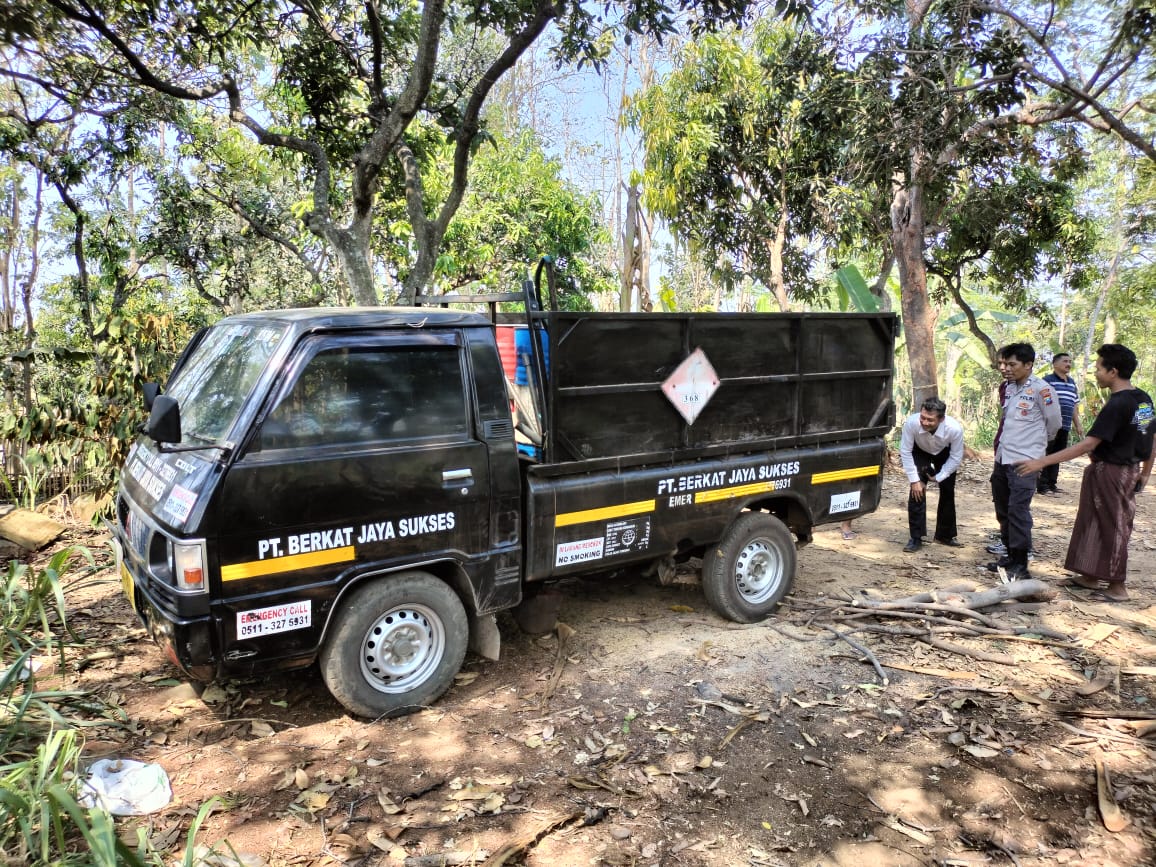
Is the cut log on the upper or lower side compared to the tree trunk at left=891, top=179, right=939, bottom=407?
lower

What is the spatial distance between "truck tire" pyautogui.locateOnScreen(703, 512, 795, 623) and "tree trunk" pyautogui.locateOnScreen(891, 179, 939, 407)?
19.1 feet

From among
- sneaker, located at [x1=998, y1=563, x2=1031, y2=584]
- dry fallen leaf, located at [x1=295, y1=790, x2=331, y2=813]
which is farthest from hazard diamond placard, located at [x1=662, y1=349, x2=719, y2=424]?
sneaker, located at [x1=998, y1=563, x2=1031, y2=584]

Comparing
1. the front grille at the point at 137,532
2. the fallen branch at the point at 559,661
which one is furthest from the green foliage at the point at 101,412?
the fallen branch at the point at 559,661

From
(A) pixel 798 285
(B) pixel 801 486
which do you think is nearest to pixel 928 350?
(A) pixel 798 285

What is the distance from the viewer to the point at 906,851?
9.25 ft

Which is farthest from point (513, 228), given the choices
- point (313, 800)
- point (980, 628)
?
point (313, 800)

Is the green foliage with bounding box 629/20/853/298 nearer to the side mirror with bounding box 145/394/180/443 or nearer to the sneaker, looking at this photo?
the sneaker

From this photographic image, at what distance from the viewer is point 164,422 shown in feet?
10.3

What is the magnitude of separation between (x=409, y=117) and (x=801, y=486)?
450 centimetres

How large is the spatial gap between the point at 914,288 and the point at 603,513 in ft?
25.1

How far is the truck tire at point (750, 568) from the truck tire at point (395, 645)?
5.94 feet

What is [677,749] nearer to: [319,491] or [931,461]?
[319,491]

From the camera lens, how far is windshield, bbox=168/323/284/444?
11.1ft

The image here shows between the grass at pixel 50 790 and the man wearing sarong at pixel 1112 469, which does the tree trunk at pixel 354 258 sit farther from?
the man wearing sarong at pixel 1112 469
